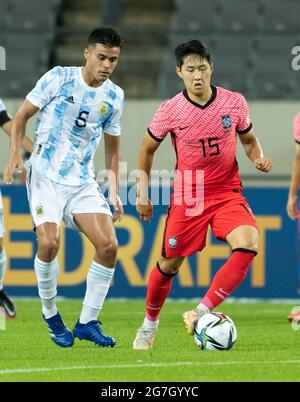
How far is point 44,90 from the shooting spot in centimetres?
791

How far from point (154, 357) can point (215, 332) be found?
494 millimetres

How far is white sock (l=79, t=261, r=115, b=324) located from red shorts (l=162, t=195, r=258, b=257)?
423mm

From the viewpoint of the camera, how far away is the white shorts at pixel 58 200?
7.86 metres

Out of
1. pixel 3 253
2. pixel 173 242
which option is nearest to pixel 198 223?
pixel 173 242

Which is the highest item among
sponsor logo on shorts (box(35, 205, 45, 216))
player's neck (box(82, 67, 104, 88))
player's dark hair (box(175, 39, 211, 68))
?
player's dark hair (box(175, 39, 211, 68))

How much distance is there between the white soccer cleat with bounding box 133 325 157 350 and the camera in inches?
309

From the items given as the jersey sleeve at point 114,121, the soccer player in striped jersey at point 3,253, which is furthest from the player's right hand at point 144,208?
the soccer player in striped jersey at point 3,253

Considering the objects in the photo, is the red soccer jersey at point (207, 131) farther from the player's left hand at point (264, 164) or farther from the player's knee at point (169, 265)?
the player's knee at point (169, 265)

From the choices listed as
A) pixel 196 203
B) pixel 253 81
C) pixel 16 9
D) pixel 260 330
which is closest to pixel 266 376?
pixel 196 203

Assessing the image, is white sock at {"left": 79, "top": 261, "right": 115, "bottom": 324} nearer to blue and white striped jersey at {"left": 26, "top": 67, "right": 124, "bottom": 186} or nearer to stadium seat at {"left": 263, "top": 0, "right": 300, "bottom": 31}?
blue and white striped jersey at {"left": 26, "top": 67, "right": 124, "bottom": 186}

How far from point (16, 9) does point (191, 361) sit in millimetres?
13086

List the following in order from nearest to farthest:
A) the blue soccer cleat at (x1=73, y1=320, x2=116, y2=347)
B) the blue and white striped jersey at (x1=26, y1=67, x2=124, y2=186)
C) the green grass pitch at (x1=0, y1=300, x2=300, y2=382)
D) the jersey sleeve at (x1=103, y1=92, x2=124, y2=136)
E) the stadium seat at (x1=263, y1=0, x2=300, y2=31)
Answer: the green grass pitch at (x1=0, y1=300, x2=300, y2=382) → the blue soccer cleat at (x1=73, y1=320, x2=116, y2=347) → the blue and white striped jersey at (x1=26, y1=67, x2=124, y2=186) → the jersey sleeve at (x1=103, y1=92, x2=124, y2=136) → the stadium seat at (x1=263, y1=0, x2=300, y2=31)

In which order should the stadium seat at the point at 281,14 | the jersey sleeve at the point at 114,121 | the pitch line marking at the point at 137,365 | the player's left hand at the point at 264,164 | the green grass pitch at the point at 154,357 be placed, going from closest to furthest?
the green grass pitch at the point at 154,357
the pitch line marking at the point at 137,365
the player's left hand at the point at 264,164
the jersey sleeve at the point at 114,121
the stadium seat at the point at 281,14

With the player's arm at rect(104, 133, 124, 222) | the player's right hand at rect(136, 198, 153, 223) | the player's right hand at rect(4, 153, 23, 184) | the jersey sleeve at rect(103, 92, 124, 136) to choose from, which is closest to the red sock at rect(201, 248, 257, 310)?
the player's right hand at rect(136, 198, 153, 223)
